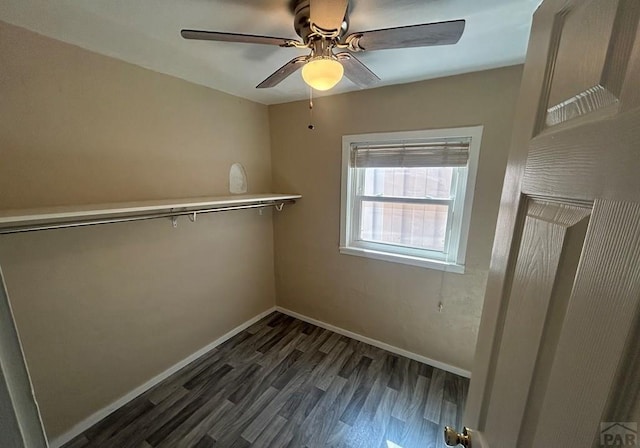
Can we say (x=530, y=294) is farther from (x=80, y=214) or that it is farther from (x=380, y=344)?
(x=380, y=344)

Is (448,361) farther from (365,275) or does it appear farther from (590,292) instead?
(590,292)

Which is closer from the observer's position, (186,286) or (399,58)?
(399,58)

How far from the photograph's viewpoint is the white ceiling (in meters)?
1.09

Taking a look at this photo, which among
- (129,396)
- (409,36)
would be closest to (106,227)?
(129,396)

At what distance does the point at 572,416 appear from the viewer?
35 centimetres

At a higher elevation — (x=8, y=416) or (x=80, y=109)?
(x=80, y=109)

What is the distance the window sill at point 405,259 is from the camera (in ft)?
6.57

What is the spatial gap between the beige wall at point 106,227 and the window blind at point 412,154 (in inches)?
47.9

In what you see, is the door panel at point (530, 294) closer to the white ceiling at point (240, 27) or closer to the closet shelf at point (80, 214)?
the white ceiling at point (240, 27)

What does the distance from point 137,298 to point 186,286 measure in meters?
0.36

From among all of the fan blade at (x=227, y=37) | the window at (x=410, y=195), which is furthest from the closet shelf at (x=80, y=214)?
the window at (x=410, y=195)

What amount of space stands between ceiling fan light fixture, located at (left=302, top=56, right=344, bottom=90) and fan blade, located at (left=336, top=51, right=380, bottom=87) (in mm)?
146

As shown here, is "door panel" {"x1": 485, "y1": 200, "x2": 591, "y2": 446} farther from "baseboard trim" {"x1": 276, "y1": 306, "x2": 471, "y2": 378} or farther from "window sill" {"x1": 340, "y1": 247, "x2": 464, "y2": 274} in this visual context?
"baseboard trim" {"x1": 276, "y1": 306, "x2": 471, "y2": 378}

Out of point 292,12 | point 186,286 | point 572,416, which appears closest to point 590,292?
point 572,416
